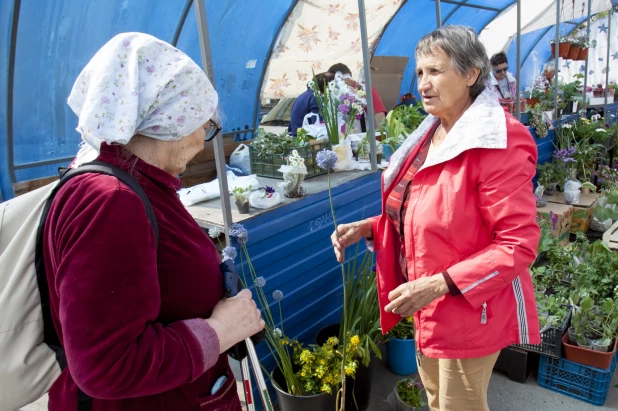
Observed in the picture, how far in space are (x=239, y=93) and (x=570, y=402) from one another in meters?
4.84

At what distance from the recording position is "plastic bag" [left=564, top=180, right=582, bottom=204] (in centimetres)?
509

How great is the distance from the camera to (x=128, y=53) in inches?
39.4

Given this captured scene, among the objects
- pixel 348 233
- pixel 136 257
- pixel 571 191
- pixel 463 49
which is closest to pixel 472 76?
pixel 463 49

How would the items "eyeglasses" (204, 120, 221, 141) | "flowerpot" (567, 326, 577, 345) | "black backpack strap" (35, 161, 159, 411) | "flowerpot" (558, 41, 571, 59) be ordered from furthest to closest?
"flowerpot" (558, 41, 571, 59)
"flowerpot" (567, 326, 577, 345)
"eyeglasses" (204, 120, 221, 141)
"black backpack strap" (35, 161, 159, 411)

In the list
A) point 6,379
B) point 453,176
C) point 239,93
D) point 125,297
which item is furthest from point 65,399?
point 239,93

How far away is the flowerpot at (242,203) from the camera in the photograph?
2.27 metres

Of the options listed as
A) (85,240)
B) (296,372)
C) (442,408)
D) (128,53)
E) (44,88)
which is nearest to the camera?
(85,240)

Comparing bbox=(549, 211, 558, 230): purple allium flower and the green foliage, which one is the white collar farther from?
bbox=(549, 211, 558, 230): purple allium flower

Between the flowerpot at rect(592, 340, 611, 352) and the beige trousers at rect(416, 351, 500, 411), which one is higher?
the beige trousers at rect(416, 351, 500, 411)

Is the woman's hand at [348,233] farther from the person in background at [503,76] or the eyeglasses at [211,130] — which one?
the person in background at [503,76]

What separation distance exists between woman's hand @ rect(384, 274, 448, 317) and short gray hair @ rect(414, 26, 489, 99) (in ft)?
2.38

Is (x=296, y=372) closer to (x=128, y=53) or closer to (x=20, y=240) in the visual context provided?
(x=20, y=240)

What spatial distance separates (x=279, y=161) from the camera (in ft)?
9.59

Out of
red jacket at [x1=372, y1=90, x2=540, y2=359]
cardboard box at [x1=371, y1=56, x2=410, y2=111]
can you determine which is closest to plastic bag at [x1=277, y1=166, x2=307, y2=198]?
red jacket at [x1=372, y1=90, x2=540, y2=359]
